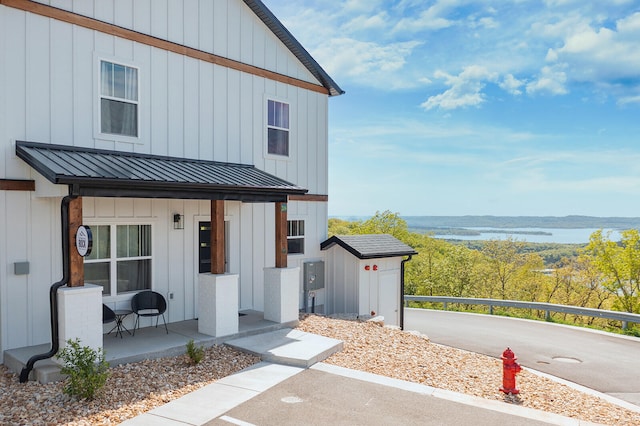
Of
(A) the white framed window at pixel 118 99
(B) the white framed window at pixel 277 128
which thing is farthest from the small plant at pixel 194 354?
(B) the white framed window at pixel 277 128

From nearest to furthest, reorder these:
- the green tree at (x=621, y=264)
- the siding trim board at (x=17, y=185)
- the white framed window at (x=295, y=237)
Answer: the siding trim board at (x=17, y=185)
the white framed window at (x=295, y=237)
the green tree at (x=621, y=264)

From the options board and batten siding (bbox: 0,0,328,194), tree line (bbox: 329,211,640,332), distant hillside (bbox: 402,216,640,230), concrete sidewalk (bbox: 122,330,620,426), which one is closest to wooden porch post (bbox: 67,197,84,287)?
board and batten siding (bbox: 0,0,328,194)

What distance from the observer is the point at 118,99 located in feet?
28.8

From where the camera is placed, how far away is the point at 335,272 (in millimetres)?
13219

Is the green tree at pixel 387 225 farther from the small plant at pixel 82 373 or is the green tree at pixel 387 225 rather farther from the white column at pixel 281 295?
the small plant at pixel 82 373

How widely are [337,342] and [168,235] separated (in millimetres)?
4246

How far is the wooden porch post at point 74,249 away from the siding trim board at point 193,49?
366 cm

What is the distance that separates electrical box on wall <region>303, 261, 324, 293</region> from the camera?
12.5 metres

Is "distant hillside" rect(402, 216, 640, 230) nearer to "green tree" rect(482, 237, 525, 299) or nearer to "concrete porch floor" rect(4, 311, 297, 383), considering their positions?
"green tree" rect(482, 237, 525, 299)

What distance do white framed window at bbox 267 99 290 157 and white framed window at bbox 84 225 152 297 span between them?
13.4 ft

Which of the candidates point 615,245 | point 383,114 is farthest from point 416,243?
point 615,245

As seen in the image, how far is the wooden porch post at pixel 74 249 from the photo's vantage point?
6.49 m

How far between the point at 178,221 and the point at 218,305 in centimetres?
234

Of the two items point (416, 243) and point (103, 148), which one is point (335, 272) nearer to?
point (103, 148)
